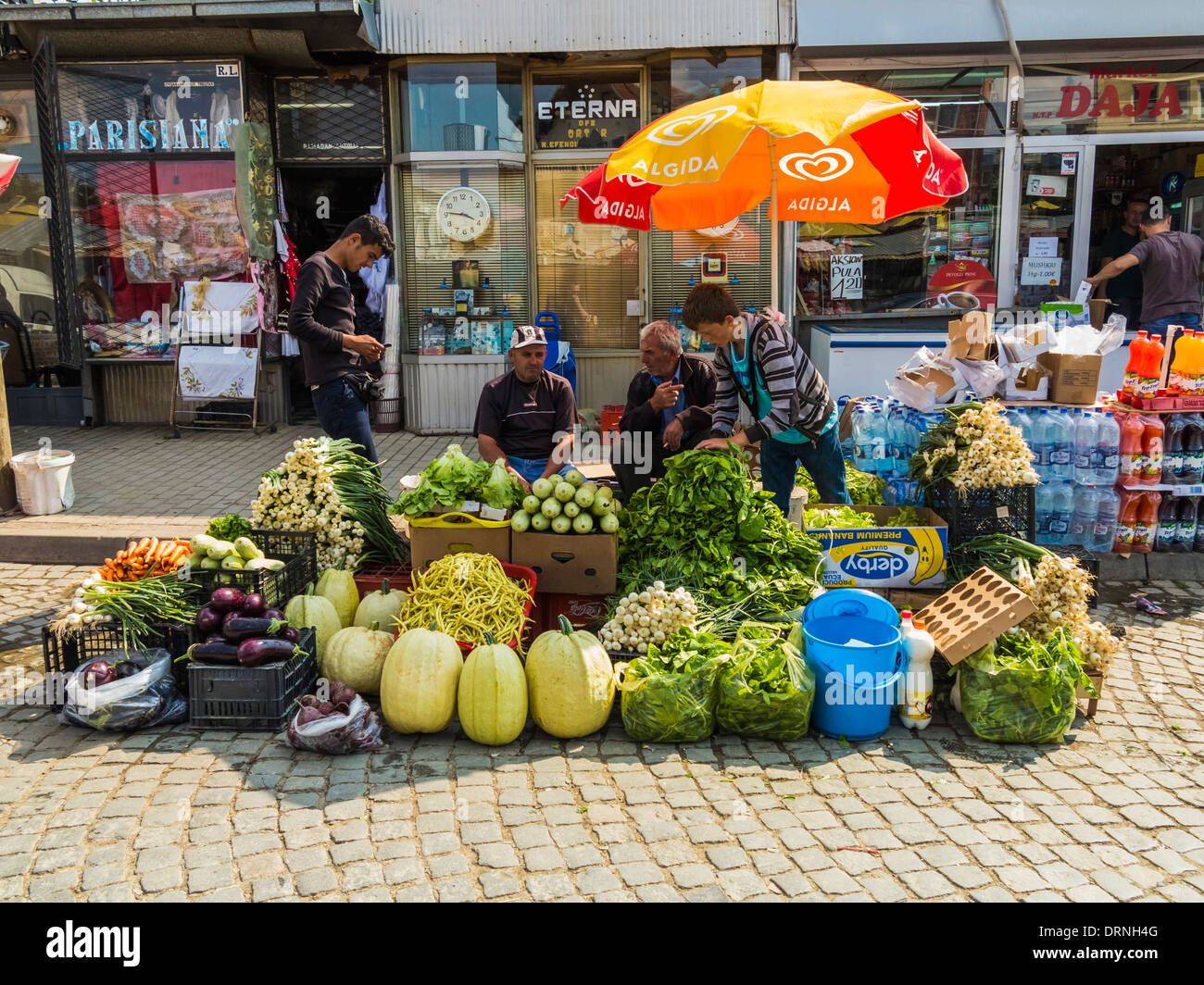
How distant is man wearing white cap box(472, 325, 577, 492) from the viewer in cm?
637

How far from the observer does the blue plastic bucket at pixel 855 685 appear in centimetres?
445

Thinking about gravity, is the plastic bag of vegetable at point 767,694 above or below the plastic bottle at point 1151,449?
below

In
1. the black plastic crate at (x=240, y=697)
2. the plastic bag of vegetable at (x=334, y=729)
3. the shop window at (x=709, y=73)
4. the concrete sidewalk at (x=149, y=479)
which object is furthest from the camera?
the shop window at (x=709, y=73)

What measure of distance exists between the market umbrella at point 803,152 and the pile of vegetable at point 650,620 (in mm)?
2161

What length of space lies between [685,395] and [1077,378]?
256cm

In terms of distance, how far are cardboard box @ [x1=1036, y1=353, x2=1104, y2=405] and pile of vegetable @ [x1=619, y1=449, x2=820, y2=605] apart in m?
2.33

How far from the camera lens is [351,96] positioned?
1080cm

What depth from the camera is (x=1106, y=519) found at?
267 inches

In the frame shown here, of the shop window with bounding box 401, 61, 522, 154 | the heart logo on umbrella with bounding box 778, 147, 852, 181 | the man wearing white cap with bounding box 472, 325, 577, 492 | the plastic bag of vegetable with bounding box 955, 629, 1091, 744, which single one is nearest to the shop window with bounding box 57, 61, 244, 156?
the shop window with bounding box 401, 61, 522, 154

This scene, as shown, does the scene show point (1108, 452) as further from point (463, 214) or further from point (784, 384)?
point (463, 214)

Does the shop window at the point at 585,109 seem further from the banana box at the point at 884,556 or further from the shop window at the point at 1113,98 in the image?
the banana box at the point at 884,556

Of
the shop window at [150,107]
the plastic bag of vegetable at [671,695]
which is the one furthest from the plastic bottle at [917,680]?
the shop window at [150,107]

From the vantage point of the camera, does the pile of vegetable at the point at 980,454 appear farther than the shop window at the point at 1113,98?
No

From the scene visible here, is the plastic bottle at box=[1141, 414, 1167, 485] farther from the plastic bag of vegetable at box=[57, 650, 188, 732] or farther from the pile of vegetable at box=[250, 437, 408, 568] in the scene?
the plastic bag of vegetable at box=[57, 650, 188, 732]
